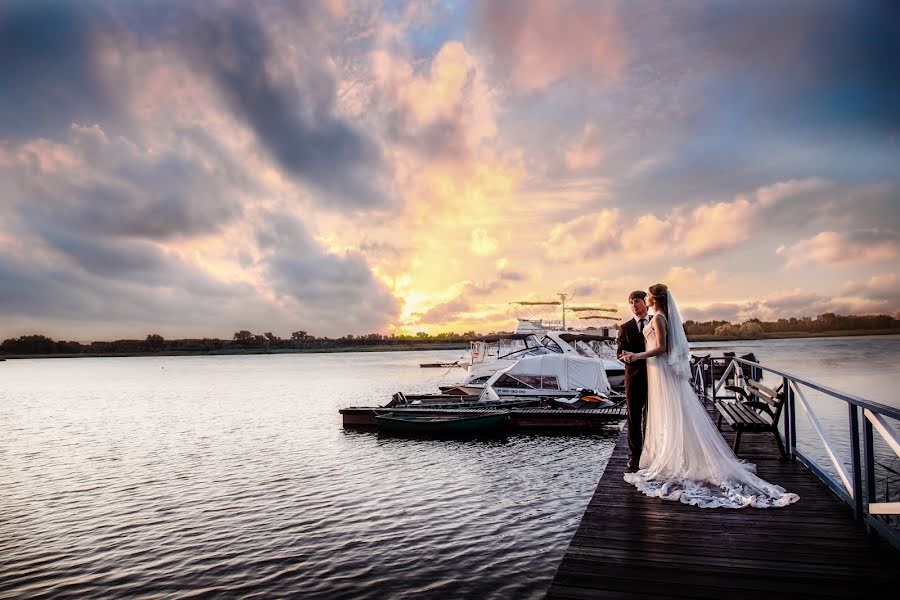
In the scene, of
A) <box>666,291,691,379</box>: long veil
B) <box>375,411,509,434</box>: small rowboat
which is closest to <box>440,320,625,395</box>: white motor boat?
<box>375,411,509,434</box>: small rowboat

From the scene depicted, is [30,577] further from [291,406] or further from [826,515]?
[291,406]

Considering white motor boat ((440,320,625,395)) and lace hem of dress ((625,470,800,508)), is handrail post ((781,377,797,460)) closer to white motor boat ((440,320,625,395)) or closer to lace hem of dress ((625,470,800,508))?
lace hem of dress ((625,470,800,508))

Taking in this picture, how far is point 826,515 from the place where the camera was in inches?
240

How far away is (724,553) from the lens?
5.23m

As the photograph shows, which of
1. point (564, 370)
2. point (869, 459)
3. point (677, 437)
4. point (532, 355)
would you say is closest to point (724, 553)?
point (869, 459)

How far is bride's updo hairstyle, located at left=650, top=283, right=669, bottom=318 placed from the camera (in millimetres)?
7832

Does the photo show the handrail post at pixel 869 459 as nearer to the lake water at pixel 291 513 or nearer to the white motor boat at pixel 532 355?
the lake water at pixel 291 513

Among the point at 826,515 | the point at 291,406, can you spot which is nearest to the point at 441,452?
the point at 826,515

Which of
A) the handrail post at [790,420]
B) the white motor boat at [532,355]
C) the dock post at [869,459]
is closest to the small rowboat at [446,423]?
the white motor boat at [532,355]

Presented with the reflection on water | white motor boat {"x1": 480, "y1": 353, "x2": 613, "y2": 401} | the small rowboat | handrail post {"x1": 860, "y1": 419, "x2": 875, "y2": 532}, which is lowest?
the reflection on water

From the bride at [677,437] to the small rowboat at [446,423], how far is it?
15.2 meters

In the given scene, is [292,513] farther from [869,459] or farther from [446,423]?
[869,459]

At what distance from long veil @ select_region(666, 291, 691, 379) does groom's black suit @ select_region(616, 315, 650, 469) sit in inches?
20.9

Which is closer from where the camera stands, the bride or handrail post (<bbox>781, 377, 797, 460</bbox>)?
the bride
